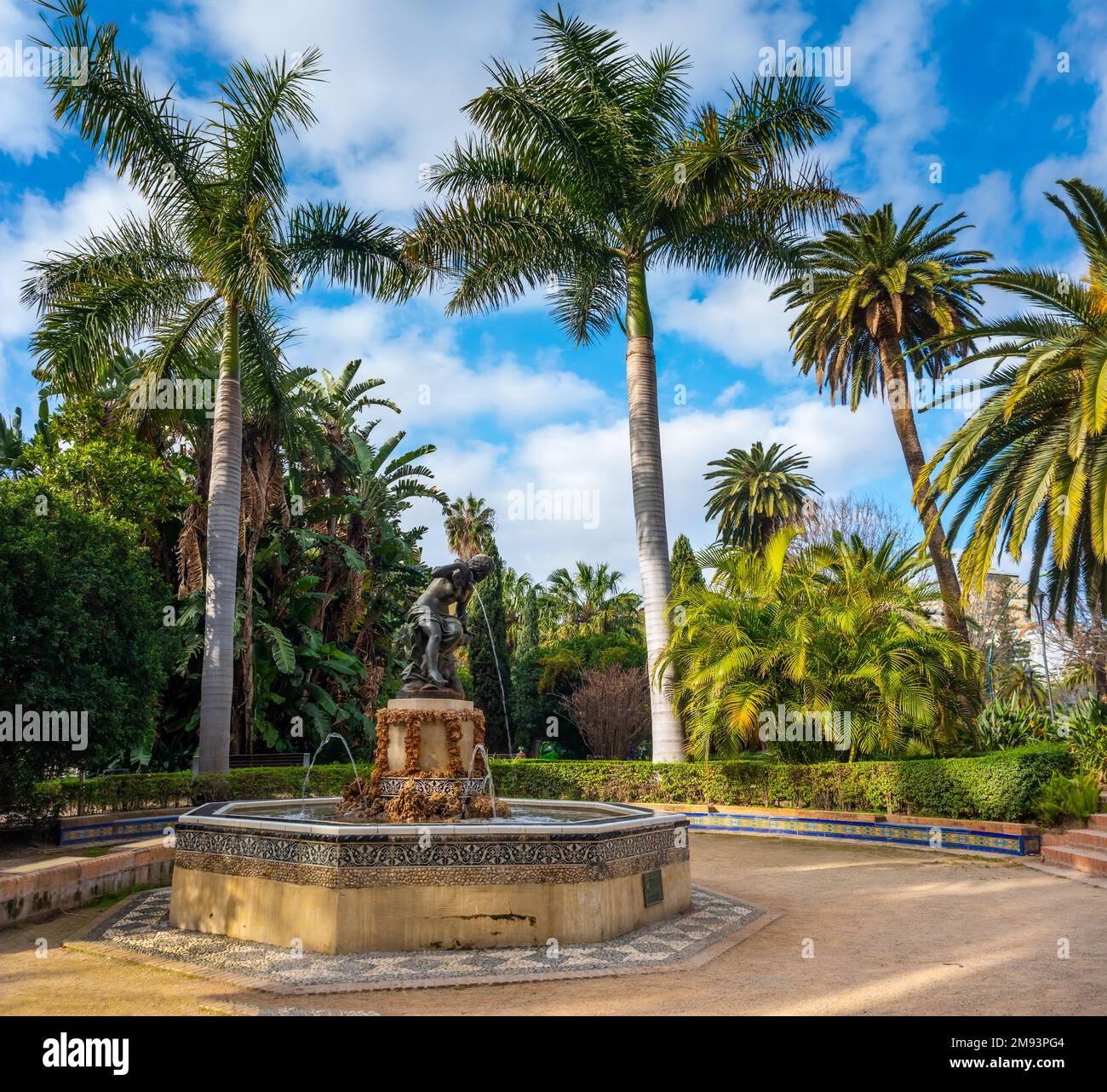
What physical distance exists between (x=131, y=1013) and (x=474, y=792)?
4.10m

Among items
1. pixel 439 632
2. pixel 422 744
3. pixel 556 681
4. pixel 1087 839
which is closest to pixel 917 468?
pixel 1087 839

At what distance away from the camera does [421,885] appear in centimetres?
692

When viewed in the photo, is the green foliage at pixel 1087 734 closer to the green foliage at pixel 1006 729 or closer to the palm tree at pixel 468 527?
the green foliage at pixel 1006 729

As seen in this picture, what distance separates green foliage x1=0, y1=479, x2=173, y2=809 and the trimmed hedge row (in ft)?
4.45

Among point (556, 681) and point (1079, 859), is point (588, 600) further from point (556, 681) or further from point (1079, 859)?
point (1079, 859)

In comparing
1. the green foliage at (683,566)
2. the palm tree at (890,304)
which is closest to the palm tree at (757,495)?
the green foliage at (683,566)

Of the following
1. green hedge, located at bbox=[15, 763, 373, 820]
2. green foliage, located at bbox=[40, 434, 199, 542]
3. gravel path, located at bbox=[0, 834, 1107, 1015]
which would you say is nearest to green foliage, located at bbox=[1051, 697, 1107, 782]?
gravel path, located at bbox=[0, 834, 1107, 1015]

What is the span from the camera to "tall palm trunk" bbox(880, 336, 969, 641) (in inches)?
704

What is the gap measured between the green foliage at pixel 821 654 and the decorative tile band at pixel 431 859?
8258mm

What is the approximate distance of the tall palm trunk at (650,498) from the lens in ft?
A: 54.8

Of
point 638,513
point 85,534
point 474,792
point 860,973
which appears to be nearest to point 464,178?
point 638,513

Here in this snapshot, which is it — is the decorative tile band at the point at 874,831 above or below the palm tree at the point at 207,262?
below

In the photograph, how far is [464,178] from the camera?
16.9m

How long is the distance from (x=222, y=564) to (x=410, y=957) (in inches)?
442
